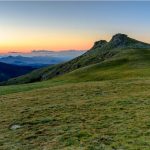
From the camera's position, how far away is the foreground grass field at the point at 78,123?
21500 millimetres

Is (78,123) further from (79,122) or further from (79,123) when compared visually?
(79,122)

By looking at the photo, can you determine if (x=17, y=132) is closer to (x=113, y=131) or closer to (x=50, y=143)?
(x=50, y=143)

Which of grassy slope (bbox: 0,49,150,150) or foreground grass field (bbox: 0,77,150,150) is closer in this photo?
foreground grass field (bbox: 0,77,150,150)

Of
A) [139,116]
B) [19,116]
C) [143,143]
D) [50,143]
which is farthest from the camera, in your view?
[19,116]

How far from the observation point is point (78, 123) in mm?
26844

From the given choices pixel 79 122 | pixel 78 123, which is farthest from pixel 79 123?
pixel 79 122

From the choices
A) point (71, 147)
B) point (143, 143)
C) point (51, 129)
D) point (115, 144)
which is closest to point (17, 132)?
point (51, 129)

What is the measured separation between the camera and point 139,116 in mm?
27703

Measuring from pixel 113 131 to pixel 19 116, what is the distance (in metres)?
11.0

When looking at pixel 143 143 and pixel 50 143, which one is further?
pixel 50 143

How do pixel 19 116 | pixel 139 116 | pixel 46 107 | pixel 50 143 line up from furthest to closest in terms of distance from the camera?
pixel 46 107, pixel 19 116, pixel 139 116, pixel 50 143

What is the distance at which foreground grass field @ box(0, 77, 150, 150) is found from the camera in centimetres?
2150

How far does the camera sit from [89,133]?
23.6m

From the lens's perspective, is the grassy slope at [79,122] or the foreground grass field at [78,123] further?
the grassy slope at [79,122]
